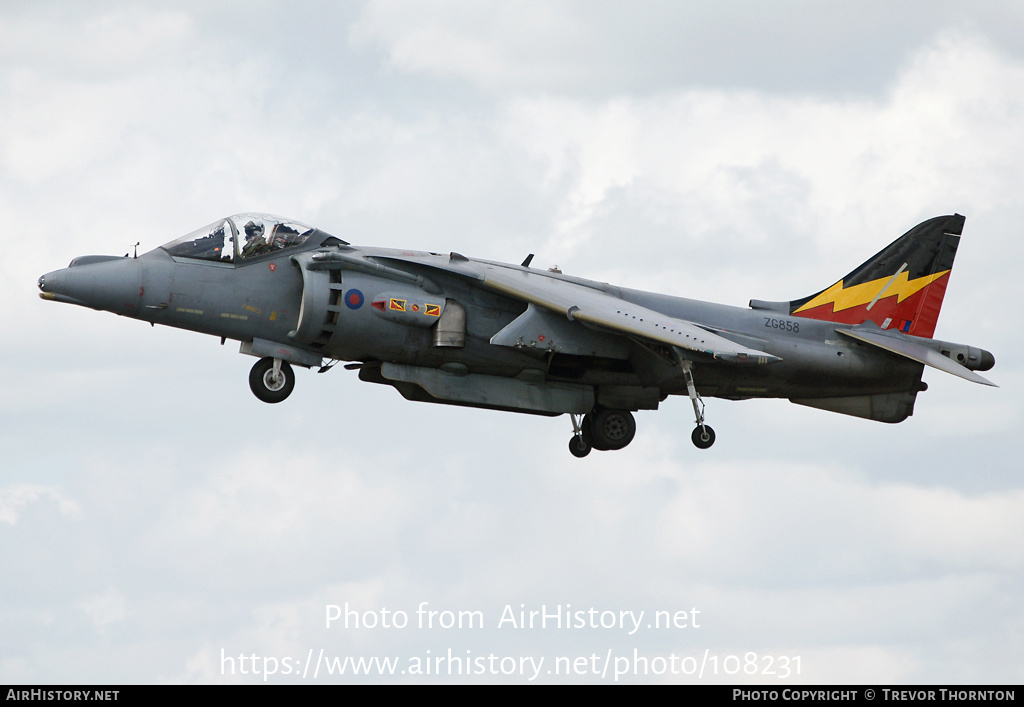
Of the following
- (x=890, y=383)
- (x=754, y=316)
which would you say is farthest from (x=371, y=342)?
(x=890, y=383)

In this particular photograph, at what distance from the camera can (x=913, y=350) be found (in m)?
25.7

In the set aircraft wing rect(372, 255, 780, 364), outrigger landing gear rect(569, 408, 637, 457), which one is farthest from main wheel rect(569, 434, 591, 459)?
aircraft wing rect(372, 255, 780, 364)

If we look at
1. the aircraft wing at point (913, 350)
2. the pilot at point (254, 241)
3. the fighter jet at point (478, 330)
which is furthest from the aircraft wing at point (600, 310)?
the aircraft wing at point (913, 350)

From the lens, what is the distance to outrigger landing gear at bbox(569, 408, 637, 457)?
82.0ft

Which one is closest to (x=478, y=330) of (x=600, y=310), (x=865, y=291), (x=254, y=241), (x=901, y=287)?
(x=600, y=310)

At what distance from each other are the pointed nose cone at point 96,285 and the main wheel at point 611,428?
8.30 metres

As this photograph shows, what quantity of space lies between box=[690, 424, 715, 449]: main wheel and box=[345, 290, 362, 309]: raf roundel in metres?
6.34

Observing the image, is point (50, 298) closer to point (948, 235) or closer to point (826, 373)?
point (826, 373)

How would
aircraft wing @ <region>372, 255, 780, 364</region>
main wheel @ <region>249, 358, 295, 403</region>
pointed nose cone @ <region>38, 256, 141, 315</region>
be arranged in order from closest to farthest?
pointed nose cone @ <region>38, 256, 141, 315</region>, aircraft wing @ <region>372, 255, 780, 364</region>, main wheel @ <region>249, 358, 295, 403</region>

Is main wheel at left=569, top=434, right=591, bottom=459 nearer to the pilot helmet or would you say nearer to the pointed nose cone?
the pilot helmet

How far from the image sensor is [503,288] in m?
22.7

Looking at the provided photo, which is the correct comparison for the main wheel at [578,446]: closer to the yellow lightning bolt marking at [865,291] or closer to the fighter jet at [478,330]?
the fighter jet at [478,330]

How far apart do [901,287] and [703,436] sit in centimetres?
571

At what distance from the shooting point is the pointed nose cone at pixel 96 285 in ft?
71.6
